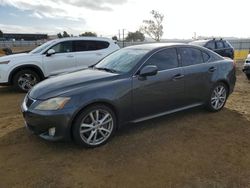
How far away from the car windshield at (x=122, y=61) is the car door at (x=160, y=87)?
8.6 inches

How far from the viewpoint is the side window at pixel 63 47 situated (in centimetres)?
880

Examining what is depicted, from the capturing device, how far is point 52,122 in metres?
3.81

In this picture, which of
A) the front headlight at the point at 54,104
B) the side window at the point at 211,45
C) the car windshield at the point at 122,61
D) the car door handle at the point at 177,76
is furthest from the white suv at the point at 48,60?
the side window at the point at 211,45

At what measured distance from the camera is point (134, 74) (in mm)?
4477

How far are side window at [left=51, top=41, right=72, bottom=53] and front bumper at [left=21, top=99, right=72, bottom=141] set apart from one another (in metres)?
5.17

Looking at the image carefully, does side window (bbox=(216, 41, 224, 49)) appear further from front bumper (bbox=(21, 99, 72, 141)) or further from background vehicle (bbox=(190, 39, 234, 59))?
front bumper (bbox=(21, 99, 72, 141))

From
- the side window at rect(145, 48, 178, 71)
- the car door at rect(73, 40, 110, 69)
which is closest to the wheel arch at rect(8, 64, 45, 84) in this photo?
the car door at rect(73, 40, 110, 69)

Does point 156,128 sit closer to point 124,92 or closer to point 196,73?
point 124,92

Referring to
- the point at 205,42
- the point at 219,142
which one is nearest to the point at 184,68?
the point at 219,142

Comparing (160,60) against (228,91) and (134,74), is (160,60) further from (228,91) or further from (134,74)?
(228,91)

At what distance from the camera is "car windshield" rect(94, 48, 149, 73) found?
184 inches

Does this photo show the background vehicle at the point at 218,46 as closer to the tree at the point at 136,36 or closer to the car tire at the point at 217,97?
the car tire at the point at 217,97

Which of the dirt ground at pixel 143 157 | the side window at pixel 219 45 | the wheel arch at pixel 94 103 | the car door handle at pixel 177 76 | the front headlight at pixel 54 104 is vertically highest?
the side window at pixel 219 45

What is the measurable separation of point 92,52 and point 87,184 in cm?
667
